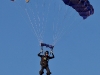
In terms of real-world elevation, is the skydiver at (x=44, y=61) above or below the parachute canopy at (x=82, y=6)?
below

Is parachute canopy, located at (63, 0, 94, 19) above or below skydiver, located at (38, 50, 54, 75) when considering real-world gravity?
above

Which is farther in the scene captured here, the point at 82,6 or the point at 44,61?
the point at 82,6

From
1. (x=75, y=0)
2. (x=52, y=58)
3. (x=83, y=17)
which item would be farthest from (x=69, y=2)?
(x=52, y=58)

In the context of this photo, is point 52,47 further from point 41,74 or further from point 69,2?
point 69,2

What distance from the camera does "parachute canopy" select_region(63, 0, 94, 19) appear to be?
938 inches

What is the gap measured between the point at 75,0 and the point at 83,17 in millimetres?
2394

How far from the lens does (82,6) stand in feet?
80.0

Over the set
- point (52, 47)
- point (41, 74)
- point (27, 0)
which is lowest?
point (41, 74)

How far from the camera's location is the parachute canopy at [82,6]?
23.8 m

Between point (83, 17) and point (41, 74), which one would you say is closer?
point (41, 74)

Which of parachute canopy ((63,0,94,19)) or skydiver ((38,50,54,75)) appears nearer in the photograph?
skydiver ((38,50,54,75))

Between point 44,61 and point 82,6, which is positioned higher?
point 82,6

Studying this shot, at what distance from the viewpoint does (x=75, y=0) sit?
23562 millimetres

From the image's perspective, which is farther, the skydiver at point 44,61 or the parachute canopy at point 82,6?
the parachute canopy at point 82,6
